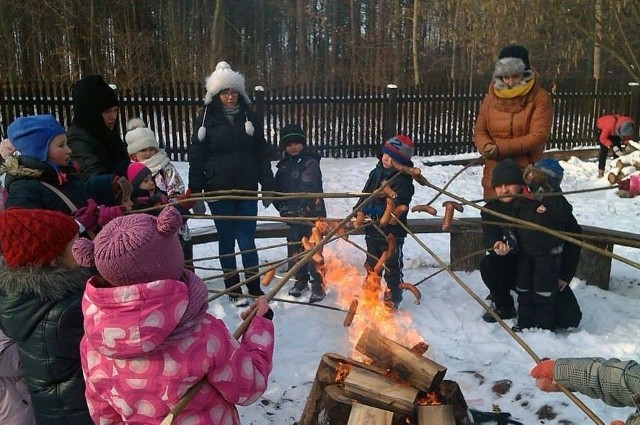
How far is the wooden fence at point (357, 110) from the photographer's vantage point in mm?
10766

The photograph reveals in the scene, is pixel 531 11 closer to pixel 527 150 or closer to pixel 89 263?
pixel 527 150

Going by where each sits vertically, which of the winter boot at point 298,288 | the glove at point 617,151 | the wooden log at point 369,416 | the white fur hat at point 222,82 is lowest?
the winter boot at point 298,288

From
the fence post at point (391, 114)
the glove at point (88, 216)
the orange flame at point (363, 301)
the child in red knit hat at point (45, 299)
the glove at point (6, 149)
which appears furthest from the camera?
the fence post at point (391, 114)

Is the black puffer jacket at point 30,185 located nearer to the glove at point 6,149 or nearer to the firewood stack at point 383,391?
the glove at point 6,149

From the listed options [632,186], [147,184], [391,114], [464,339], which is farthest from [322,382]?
[391,114]

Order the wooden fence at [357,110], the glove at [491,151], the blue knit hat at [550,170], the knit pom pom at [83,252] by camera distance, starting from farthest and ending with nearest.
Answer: the wooden fence at [357,110]
the glove at [491,151]
the blue knit hat at [550,170]
the knit pom pom at [83,252]

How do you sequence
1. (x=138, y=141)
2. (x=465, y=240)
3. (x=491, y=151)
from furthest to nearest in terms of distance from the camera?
(x=465, y=240) → (x=138, y=141) → (x=491, y=151)

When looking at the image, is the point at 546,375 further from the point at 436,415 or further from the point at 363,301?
the point at 363,301

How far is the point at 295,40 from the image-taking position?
74.8 feet

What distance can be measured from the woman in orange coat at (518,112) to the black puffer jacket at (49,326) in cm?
311

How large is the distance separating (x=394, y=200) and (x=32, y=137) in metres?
2.47

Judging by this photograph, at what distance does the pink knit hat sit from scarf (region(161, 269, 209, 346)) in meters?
0.06

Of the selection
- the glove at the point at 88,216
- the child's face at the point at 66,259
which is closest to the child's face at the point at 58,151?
the glove at the point at 88,216

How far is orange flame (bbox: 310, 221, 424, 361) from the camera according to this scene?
12.7ft
